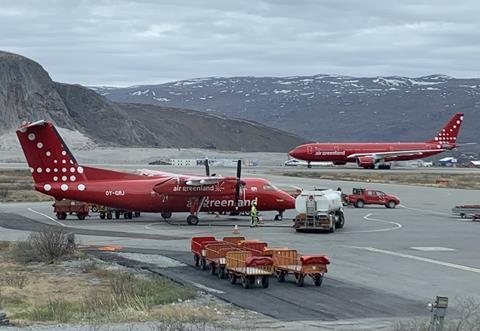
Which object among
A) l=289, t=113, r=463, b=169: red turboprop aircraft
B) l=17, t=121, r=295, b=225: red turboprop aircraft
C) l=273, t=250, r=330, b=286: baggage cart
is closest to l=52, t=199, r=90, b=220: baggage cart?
l=17, t=121, r=295, b=225: red turboprop aircraft

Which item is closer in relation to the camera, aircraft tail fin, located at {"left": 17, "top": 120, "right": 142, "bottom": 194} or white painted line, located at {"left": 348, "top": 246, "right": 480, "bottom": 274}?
white painted line, located at {"left": 348, "top": 246, "right": 480, "bottom": 274}

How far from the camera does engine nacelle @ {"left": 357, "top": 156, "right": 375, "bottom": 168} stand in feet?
401

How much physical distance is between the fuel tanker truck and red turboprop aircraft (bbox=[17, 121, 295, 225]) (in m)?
5.46

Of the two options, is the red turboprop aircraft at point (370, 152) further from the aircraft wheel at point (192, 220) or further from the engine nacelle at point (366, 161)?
the aircraft wheel at point (192, 220)

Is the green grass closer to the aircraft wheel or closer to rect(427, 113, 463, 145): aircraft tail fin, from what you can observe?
the aircraft wheel

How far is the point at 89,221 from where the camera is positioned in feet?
178

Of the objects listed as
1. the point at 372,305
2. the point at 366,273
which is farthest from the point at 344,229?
the point at 372,305

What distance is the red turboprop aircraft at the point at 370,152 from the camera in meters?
122

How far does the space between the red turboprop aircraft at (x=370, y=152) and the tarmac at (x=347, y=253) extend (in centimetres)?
5135

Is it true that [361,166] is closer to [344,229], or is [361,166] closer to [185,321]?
[344,229]

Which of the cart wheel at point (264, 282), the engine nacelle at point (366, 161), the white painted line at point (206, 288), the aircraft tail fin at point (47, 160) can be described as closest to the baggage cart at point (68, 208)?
the aircraft tail fin at point (47, 160)

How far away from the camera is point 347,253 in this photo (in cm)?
A: 3681

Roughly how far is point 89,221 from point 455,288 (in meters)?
31.0

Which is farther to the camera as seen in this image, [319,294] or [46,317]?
[319,294]
